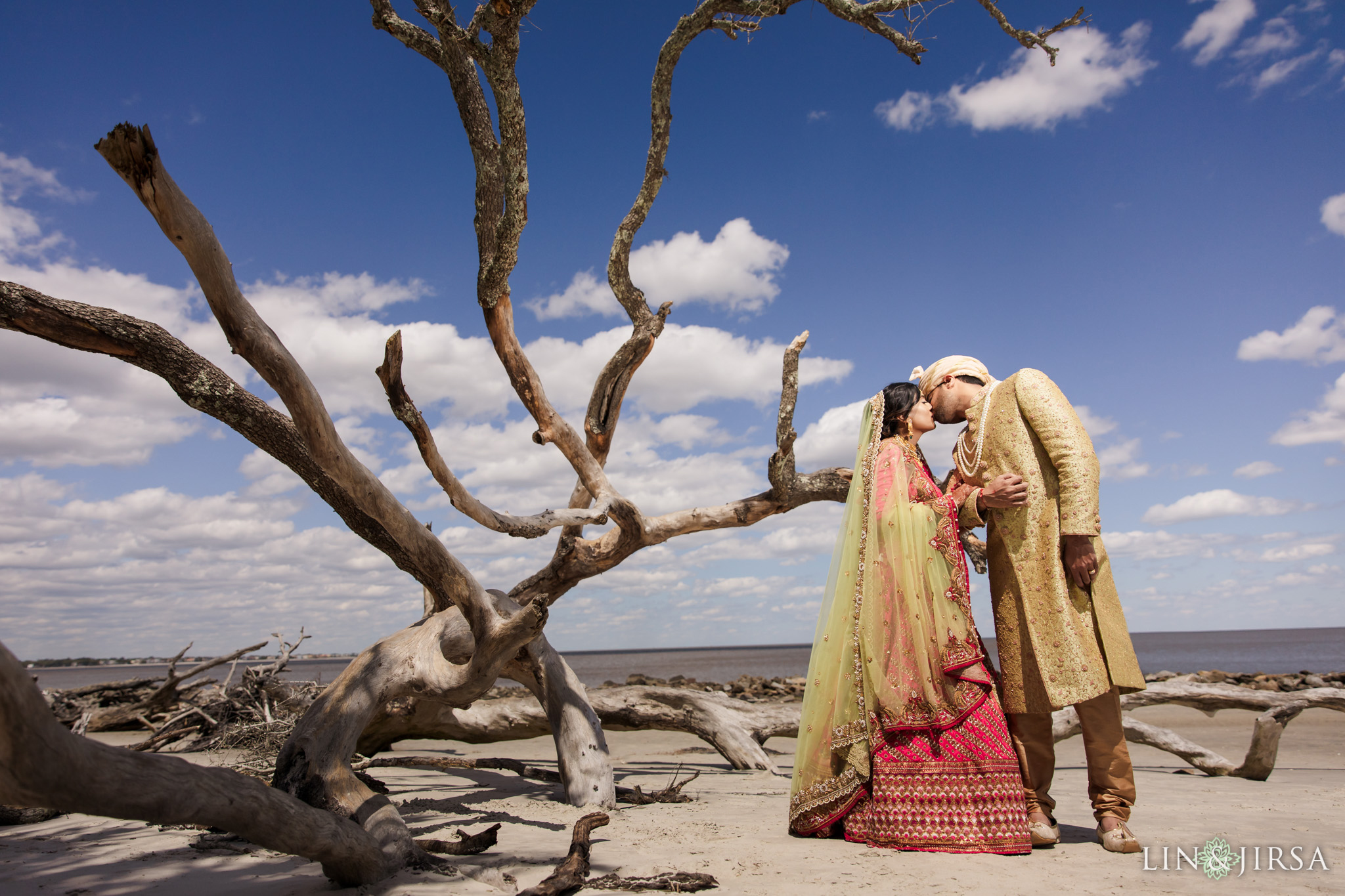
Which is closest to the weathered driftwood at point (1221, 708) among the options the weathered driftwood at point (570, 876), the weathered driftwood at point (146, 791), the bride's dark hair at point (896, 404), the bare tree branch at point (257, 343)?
the bride's dark hair at point (896, 404)

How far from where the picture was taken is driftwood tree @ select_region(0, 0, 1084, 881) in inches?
99.0

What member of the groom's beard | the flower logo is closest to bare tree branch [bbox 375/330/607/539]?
the groom's beard

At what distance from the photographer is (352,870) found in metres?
2.72

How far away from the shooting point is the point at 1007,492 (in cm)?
A: 355

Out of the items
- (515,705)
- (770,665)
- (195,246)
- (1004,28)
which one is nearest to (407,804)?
(515,705)

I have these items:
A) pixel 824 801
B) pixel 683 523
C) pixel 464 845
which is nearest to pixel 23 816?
pixel 464 845

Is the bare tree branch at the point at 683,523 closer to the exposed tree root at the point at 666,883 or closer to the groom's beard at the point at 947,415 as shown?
the groom's beard at the point at 947,415

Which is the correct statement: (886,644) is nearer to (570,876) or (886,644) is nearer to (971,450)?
(971,450)

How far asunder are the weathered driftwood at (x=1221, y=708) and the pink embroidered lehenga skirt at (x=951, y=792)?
2.30 metres

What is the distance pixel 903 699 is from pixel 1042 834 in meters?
0.81

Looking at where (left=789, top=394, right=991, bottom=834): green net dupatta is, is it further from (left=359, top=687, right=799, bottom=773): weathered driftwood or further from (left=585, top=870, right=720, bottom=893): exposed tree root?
(left=359, top=687, right=799, bottom=773): weathered driftwood

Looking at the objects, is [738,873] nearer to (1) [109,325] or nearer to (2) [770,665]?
(1) [109,325]

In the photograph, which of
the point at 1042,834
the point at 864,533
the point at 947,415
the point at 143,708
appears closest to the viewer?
the point at 1042,834

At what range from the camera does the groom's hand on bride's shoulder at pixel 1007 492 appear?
3.54m
